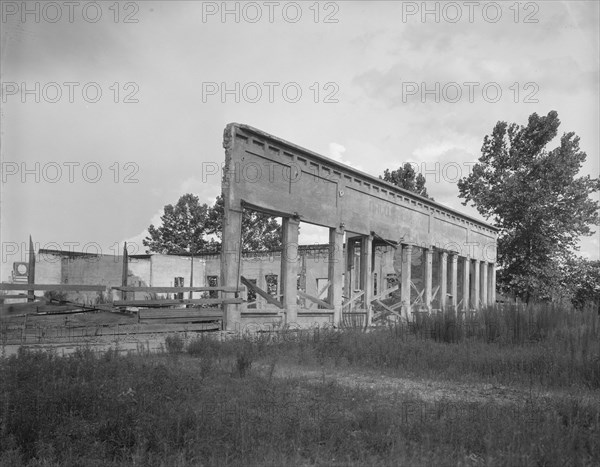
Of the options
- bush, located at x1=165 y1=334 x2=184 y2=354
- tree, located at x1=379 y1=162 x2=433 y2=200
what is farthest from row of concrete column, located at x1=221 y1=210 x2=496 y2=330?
tree, located at x1=379 y1=162 x2=433 y2=200

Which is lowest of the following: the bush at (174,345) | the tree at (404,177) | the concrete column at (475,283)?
the bush at (174,345)

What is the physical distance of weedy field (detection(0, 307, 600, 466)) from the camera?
176 inches

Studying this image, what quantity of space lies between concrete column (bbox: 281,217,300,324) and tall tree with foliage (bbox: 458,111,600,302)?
19.4 metres

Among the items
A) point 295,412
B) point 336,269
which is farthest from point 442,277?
point 295,412

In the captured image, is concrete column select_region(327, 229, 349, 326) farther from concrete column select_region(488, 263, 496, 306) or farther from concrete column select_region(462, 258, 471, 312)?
concrete column select_region(488, 263, 496, 306)

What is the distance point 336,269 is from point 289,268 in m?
2.59

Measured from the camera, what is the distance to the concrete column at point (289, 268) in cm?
1446

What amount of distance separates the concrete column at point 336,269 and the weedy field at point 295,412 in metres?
7.17

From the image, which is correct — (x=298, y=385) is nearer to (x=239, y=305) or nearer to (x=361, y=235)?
(x=239, y=305)

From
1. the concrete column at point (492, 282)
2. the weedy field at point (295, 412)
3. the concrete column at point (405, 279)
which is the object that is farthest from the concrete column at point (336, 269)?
the concrete column at point (492, 282)

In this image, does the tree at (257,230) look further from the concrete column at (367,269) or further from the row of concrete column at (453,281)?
the concrete column at (367,269)

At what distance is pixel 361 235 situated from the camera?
61.2 feet

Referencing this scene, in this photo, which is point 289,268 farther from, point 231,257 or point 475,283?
point 475,283

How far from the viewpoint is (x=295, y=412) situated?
5.54 meters
